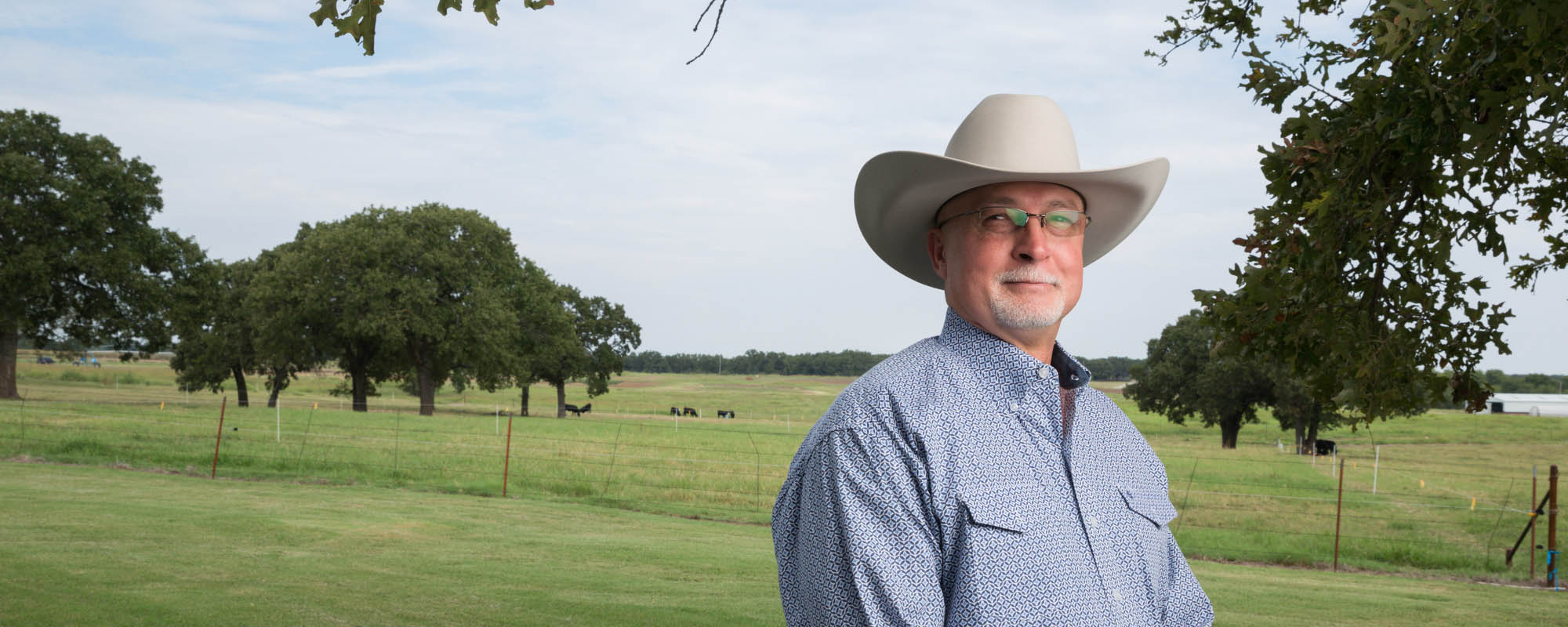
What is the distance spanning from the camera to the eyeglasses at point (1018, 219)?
7.75 feet

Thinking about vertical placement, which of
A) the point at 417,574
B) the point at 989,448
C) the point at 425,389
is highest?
the point at 989,448

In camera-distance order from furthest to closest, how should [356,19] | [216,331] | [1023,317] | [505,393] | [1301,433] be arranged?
1. [505,393]
2. [216,331]
3. [1301,433]
4. [356,19]
5. [1023,317]

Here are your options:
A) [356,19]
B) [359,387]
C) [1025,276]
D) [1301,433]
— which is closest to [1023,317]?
[1025,276]

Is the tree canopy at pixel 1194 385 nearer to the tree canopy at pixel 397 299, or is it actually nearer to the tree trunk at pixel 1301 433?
the tree trunk at pixel 1301 433

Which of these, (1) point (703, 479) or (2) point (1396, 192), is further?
(1) point (703, 479)

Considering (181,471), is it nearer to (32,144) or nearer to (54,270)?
(54,270)

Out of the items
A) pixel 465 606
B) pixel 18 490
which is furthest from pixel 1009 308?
pixel 18 490

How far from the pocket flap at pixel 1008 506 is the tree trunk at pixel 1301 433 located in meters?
47.7

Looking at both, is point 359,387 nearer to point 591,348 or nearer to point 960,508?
point 591,348

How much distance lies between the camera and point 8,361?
38594mm

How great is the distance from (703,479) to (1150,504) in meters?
18.2

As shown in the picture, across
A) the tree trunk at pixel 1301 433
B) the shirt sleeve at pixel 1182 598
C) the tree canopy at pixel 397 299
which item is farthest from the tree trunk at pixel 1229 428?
the shirt sleeve at pixel 1182 598

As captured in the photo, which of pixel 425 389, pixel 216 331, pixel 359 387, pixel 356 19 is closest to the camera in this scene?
pixel 356 19

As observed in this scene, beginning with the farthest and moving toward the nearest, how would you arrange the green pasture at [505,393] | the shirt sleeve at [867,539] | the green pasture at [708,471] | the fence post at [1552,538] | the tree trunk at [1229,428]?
1. the green pasture at [505,393]
2. the tree trunk at [1229,428]
3. the green pasture at [708,471]
4. the fence post at [1552,538]
5. the shirt sleeve at [867,539]
